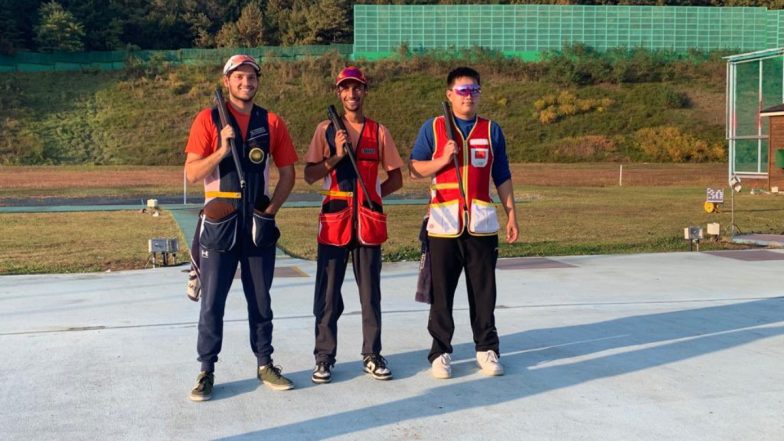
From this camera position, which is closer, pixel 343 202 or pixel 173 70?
pixel 343 202

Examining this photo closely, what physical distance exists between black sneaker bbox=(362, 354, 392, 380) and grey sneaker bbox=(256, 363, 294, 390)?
1.68 feet

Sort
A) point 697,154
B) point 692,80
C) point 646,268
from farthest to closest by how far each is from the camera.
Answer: point 692,80 → point 697,154 → point 646,268

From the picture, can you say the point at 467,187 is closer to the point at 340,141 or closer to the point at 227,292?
the point at 340,141

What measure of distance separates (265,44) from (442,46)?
55.8 ft

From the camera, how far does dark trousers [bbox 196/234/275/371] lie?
4.91m

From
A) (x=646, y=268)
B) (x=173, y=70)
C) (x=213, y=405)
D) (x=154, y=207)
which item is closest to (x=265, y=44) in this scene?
(x=173, y=70)

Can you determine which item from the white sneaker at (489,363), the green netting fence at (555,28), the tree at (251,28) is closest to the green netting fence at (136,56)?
the green netting fence at (555,28)

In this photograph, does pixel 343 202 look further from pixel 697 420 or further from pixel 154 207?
pixel 154 207

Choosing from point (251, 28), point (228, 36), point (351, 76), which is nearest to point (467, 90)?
point (351, 76)

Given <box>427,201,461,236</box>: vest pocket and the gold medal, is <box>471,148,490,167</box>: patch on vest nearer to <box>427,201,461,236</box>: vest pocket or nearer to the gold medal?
<box>427,201,461,236</box>: vest pocket

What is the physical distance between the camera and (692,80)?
181 feet

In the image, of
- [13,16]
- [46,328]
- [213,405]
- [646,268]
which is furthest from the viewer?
[13,16]

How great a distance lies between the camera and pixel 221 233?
15.8ft

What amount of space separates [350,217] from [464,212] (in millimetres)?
707
